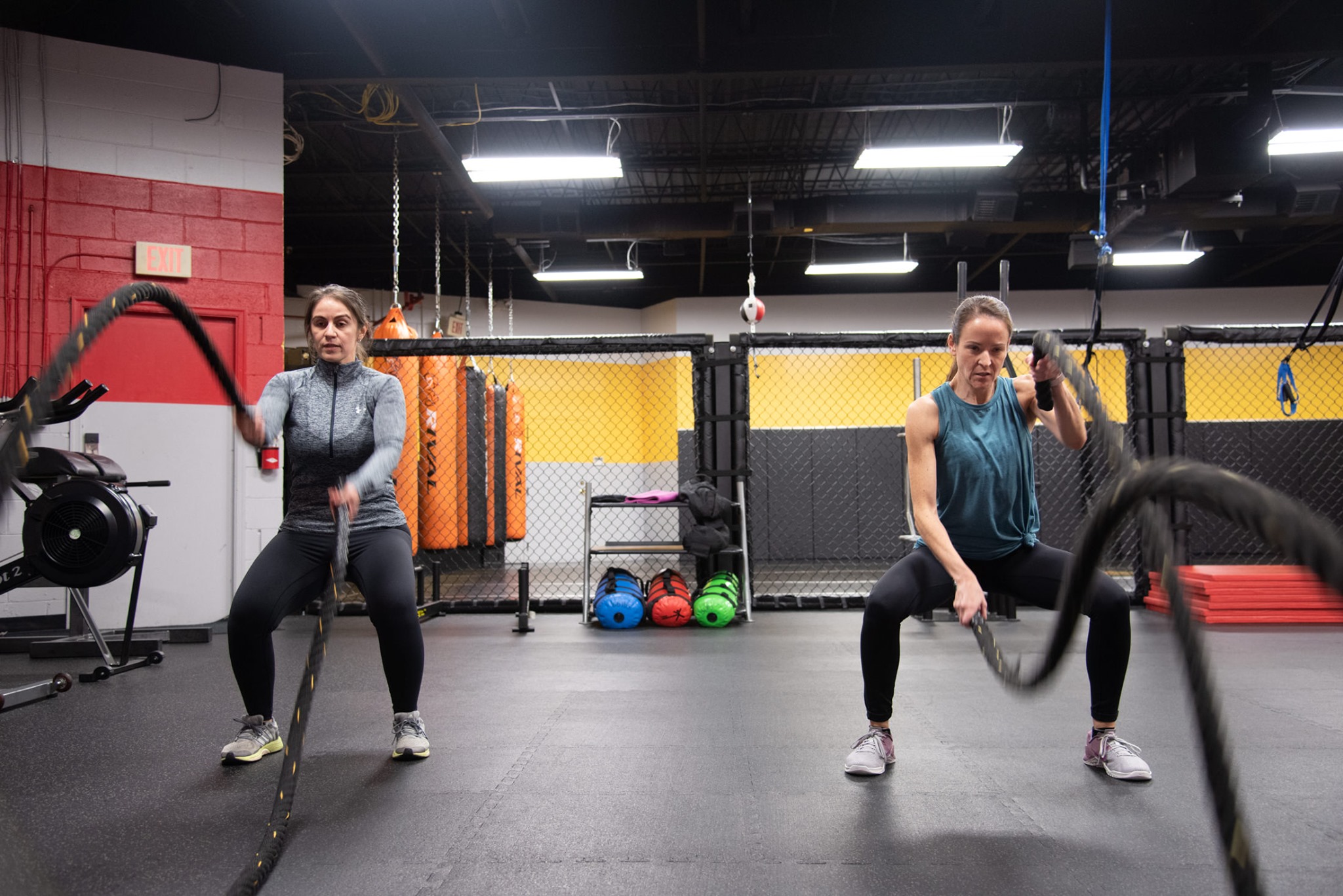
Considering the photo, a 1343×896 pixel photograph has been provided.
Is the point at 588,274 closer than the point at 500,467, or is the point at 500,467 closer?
the point at 500,467

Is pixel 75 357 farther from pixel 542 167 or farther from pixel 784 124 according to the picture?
pixel 784 124

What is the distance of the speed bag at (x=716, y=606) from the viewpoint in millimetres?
4871

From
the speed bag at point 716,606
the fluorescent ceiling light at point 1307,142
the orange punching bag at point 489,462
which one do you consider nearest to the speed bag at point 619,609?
the speed bag at point 716,606

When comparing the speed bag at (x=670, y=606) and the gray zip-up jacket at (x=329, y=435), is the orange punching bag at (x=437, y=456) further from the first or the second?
the gray zip-up jacket at (x=329, y=435)

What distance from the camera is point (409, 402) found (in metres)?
6.04

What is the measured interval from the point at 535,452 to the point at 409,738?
8353 mm

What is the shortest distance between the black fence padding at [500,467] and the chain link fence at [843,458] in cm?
271

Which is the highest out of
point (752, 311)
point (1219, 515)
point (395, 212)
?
point (395, 212)

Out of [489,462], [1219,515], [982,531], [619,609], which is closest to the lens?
[1219,515]

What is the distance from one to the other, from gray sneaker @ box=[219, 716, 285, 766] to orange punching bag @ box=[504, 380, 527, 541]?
610 centimetres

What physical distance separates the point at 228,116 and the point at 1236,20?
22.7 feet

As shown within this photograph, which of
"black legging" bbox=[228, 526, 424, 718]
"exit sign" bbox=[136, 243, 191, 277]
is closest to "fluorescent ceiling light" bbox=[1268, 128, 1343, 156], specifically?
"black legging" bbox=[228, 526, 424, 718]

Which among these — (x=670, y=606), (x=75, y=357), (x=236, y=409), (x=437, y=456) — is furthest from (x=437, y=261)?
(x=75, y=357)

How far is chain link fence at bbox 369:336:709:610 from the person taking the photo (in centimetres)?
562
